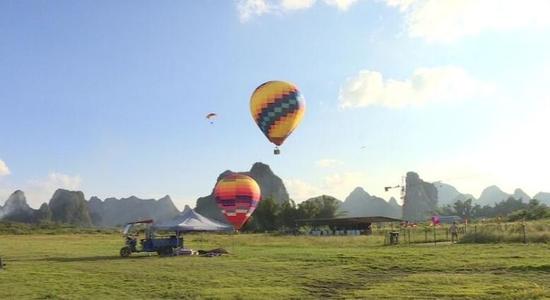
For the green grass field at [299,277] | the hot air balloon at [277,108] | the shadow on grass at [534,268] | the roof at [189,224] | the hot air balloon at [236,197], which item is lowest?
the green grass field at [299,277]

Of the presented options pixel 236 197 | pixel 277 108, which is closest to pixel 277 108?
pixel 277 108

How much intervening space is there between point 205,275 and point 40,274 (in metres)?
6.15

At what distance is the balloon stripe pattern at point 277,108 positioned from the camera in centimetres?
3966

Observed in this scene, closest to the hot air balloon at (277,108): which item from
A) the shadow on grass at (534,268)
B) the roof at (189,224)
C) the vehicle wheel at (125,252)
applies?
the roof at (189,224)

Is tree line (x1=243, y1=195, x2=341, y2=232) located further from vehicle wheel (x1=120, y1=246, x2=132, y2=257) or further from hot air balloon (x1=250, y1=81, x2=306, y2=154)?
vehicle wheel (x1=120, y1=246, x2=132, y2=257)

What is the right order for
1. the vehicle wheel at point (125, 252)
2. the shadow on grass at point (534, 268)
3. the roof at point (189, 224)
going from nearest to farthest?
the shadow on grass at point (534, 268)
the vehicle wheel at point (125, 252)
the roof at point (189, 224)

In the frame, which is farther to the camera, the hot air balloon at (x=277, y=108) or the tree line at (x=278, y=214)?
the tree line at (x=278, y=214)

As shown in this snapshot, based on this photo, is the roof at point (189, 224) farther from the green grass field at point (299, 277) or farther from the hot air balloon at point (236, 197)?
the green grass field at point (299, 277)

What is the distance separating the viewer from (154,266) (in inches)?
957

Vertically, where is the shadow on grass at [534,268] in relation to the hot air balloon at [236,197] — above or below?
below

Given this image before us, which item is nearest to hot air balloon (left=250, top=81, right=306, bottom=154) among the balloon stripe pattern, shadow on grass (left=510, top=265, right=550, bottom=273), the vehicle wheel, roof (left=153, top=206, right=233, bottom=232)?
the balloon stripe pattern

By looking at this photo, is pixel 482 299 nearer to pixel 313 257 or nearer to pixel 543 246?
pixel 313 257

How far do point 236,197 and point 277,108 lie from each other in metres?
6.99

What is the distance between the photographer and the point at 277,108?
39.7 m
